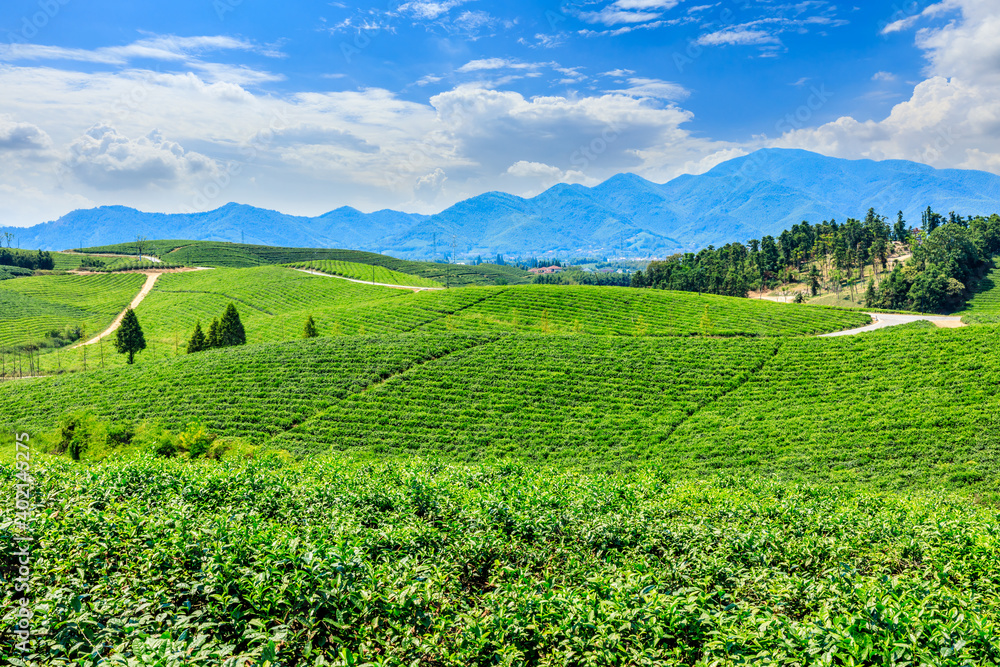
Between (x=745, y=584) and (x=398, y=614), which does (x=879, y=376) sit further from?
(x=398, y=614)

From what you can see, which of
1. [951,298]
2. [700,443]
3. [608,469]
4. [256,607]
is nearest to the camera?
[256,607]

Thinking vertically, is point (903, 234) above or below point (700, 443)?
above

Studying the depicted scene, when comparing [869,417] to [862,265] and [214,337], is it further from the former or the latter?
[862,265]

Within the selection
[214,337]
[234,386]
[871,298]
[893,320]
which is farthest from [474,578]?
[871,298]

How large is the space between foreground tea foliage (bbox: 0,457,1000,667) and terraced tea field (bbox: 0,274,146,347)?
105814mm

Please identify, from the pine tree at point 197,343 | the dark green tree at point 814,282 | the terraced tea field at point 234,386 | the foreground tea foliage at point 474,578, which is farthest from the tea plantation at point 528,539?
the dark green tree at point 814,282

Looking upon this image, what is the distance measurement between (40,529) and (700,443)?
92.7 ft

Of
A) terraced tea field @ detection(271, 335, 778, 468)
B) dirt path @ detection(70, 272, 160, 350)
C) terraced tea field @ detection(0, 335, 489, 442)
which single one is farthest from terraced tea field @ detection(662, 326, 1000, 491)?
dirt path @ detection(70, 272, 160, 350)

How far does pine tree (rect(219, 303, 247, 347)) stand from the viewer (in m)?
63.6

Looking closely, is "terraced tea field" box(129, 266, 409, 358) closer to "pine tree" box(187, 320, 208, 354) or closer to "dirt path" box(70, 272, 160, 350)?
"dirt path" box(70, 272, 160, 350)

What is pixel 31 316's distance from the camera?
102938 millimetres

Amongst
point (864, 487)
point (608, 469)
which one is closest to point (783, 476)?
point (864, 487)

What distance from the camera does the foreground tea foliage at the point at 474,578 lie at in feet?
20.3

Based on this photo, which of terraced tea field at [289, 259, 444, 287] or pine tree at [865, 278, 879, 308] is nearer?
pine tree at [865, 278, 879, 308]
